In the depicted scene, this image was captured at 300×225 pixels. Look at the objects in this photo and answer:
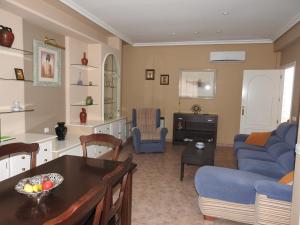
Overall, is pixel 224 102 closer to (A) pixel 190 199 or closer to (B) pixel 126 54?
(B) pixel 126 54

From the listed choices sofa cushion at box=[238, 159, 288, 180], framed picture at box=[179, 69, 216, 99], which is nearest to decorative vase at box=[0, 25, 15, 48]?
sofa cushion at box=[238, 159, 288, 180]

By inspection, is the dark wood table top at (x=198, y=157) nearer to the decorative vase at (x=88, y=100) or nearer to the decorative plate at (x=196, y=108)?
the decorative plate at (x=196, y=108)

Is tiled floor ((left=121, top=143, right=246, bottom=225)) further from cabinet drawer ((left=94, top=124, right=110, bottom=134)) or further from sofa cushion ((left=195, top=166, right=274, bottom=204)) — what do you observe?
cabinet drawer ((left=94, top=124, right=110, bottom=134))

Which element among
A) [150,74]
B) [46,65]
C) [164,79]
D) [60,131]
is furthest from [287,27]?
[60,131]

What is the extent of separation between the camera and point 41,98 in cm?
382

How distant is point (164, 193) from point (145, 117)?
253 cm

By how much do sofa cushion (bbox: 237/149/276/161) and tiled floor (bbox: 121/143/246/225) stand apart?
70 centimetres

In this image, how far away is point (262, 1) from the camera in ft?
10.7

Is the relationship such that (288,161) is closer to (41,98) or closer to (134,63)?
(41,98)

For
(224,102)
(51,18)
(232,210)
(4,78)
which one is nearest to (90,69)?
(51,18)

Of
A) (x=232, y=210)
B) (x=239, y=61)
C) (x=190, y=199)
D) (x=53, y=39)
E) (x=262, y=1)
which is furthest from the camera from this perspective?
(x=239, y=61)

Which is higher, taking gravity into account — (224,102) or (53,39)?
(53,39)

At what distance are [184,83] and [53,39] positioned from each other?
339cm

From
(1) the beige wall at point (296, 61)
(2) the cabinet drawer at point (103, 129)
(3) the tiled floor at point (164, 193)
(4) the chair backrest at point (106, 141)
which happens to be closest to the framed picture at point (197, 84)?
(1) the beige wall at point (296, 61)
